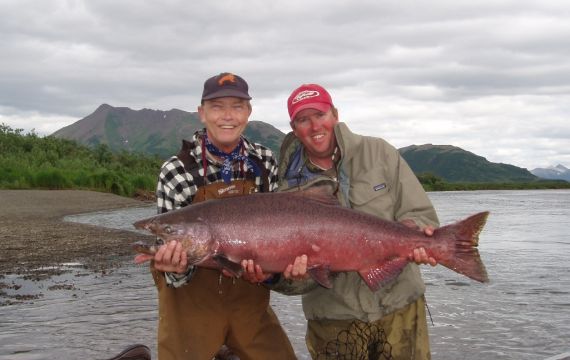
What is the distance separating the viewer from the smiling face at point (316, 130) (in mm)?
4422

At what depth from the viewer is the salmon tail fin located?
13.2 feet

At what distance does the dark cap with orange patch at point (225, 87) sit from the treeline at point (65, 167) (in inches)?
1045

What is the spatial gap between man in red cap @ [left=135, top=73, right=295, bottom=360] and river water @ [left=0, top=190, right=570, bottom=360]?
2.03 meters

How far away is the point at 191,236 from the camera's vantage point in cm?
415

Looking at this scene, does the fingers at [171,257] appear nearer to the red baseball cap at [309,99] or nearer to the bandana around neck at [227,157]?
the bandana around neck at [227,157]

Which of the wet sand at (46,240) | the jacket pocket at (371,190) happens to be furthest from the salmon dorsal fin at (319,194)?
the wet sand at (46,240)

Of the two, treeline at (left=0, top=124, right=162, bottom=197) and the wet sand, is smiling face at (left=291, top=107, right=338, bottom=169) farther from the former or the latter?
treeline at (left=0, top=124, right=162, bottom=197)

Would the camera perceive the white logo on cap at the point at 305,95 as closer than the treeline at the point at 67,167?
Yes

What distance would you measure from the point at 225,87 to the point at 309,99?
25.5 inches

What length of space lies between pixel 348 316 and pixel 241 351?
38.4 inches

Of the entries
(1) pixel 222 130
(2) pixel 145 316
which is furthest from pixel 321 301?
(2) pixel 145 316

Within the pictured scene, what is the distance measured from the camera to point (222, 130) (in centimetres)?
447

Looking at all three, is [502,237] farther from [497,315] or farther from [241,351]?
[241,351]

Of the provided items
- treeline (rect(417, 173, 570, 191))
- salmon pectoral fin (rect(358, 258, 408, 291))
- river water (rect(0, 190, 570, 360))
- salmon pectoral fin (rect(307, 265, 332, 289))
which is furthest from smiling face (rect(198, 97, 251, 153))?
treeline (rect(417, 173, 570, 191))
